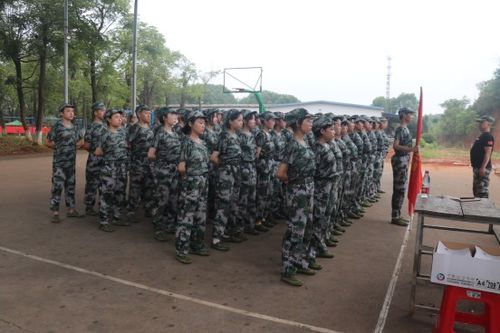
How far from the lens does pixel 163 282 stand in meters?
4.09

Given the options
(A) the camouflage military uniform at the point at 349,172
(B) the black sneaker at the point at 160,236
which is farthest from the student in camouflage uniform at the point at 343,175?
(B) the black sneaker at the point at 160,236

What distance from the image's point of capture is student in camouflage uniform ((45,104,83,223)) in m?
6.09

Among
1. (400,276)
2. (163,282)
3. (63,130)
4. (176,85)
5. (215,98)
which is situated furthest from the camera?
(215,98)

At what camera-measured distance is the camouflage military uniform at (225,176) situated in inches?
205

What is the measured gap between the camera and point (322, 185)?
452cm

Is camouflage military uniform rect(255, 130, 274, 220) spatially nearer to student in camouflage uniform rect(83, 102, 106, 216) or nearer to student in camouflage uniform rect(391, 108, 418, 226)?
student in camouflage uniform rect(391, 108, 418, 226)

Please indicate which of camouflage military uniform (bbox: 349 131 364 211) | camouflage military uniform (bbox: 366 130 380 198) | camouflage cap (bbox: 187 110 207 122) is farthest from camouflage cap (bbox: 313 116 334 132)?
camouflage military uniform (bbox: 366 130 380 198)

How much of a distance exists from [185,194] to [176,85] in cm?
2906

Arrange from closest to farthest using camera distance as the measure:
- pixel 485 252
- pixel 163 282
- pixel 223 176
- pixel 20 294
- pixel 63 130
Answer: pixel 485 252 < pixel 20 294 < pixel 163 282 < pixel 223 176 < pixel 63 130

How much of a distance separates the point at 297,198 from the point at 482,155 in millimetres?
4636

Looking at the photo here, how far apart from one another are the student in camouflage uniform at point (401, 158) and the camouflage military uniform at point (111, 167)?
13.8 feet

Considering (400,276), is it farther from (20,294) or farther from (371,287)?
(20,294)

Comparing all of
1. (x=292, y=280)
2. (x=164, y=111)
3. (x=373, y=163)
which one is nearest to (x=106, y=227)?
(x=164, y=111)

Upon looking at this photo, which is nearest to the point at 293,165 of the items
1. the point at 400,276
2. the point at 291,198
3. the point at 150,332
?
the point at 291,198
